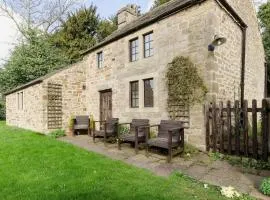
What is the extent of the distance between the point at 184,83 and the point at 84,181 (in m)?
5.08

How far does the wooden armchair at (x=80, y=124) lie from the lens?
13.6 metres

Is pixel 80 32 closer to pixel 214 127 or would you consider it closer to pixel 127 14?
pixel 127 14

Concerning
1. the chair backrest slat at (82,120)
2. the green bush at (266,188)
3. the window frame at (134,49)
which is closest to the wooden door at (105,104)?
the chair backrest slat at (82,120)

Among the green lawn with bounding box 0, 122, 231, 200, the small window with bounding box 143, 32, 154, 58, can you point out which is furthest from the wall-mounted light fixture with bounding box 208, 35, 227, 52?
the green lawn with bounding box 0, 122, 231, 200

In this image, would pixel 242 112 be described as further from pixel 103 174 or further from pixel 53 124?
pixel 53 124

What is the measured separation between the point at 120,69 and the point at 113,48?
1.33 m

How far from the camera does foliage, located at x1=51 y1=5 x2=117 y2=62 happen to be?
96.0 ft

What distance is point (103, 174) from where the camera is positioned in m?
6.32

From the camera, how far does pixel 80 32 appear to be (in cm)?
2978

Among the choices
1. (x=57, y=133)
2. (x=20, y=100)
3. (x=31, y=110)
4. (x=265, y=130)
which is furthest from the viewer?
(x=20, y=100)

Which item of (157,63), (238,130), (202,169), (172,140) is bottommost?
(202,169)

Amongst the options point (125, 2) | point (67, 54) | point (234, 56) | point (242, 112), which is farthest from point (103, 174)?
point (67, 54)

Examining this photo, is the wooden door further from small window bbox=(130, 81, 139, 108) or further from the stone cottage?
small window bbox=(130, 81, 139, 108)

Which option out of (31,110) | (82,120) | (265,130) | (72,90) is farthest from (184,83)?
(31,110)
